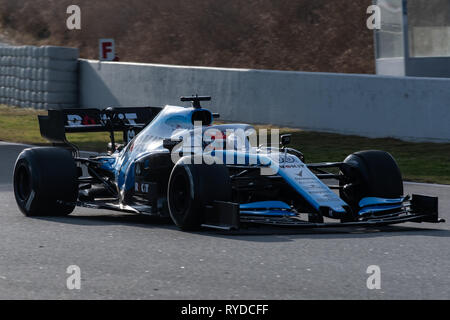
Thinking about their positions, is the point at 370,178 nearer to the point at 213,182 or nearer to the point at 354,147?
the point at 213,182

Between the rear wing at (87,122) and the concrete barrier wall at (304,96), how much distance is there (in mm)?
7104

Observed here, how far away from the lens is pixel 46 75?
26.7 metres

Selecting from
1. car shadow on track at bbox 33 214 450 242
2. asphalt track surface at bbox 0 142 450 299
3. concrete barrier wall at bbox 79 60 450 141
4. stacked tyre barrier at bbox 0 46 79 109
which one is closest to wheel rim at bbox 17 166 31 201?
asphalt track surface at bbox 0 142 450 299

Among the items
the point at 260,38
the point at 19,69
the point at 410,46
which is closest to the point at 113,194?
the point at 410,46

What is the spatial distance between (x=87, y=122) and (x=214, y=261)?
452cm

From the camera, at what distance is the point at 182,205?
30.0 ft

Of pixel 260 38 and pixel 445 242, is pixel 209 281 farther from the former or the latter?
pixel 260 38

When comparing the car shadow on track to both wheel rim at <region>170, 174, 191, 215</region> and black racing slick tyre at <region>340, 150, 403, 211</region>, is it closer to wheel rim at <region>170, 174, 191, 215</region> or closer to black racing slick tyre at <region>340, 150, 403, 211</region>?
wheel rim at <region>170, 174, 191, 215</region>

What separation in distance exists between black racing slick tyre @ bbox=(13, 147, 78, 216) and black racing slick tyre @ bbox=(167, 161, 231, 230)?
167 cm

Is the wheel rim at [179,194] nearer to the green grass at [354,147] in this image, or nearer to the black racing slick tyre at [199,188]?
the black racing slick tyre at [199,188]

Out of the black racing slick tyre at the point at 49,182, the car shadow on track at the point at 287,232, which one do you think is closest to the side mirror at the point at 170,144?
the car shadow on track at the point at 287,232

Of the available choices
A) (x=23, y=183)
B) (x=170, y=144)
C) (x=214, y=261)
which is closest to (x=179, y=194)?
(x=170, y=144)

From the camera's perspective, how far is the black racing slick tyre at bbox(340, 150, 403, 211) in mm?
9625

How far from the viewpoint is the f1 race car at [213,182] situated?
29.0ft
